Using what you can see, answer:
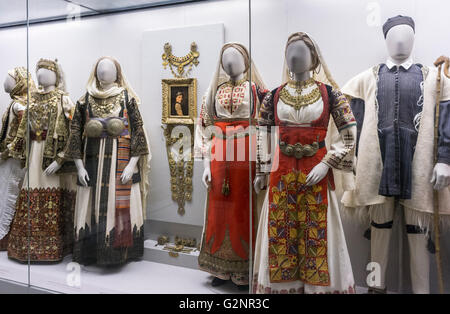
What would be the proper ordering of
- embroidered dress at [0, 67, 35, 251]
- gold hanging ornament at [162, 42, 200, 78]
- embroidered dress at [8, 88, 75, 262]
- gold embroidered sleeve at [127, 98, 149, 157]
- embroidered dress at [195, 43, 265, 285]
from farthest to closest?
embroidered dress at [0, 67, 35, 251] → embroidered dress at [8, 88, 75, 262] → gold embroidered sleeve at [127, 98, 149, 157] → gold hanging ornament at [162, 42, 200, 78] → embroidered dress at [195, 43, 265, 285]

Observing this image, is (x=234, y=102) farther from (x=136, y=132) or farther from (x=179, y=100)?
(x=136, y=132)

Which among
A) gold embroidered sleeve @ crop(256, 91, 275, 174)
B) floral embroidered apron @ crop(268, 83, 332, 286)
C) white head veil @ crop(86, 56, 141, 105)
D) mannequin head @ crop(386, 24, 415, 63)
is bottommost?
floral embroidered apron @ crop(268, 83, 332, 286)

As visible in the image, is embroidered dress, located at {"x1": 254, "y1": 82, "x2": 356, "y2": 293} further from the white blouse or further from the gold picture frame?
the gold picture frame

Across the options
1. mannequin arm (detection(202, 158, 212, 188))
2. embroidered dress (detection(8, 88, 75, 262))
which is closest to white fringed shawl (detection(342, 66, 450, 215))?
mannequin arm (detection(202, 158, 212, 188))

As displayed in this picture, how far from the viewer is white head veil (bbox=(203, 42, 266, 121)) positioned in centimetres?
212

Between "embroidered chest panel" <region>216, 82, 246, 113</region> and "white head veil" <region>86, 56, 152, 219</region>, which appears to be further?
"white head veil" <region>86, 56, 152, 219</region>

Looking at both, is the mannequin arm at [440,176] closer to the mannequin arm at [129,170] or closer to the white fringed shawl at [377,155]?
the white fringed shawl at [377,155]

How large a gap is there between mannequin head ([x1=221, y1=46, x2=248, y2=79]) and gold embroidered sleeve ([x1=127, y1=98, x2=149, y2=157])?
65 centimetres

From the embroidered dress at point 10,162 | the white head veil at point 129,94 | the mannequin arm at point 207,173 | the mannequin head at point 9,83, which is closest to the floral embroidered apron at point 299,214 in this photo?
the mannequin arm at point 207,173

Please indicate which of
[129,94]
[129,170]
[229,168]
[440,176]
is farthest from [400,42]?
[129,170]

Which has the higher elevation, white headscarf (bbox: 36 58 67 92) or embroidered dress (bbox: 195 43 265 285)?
white headscarf (bbox: 36 58 67 92)

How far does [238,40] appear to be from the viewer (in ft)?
7.18

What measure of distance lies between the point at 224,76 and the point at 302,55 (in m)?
0.50
